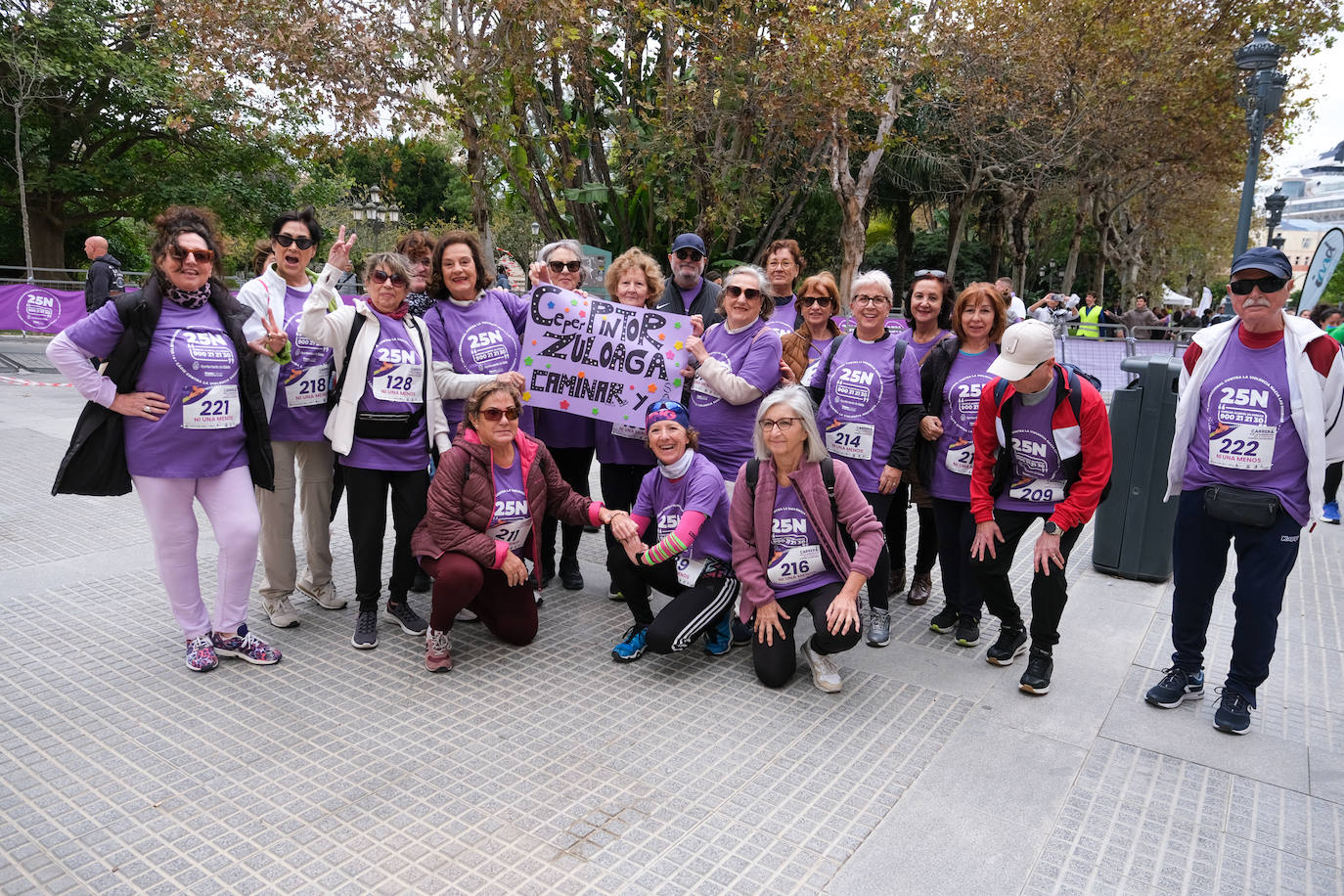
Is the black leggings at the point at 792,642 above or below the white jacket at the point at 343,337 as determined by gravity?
below

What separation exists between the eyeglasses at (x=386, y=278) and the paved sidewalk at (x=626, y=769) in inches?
72.8

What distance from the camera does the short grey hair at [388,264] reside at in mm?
4406

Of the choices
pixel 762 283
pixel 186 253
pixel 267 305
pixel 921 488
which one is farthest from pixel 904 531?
pixel 186 253

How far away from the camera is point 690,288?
558 cm

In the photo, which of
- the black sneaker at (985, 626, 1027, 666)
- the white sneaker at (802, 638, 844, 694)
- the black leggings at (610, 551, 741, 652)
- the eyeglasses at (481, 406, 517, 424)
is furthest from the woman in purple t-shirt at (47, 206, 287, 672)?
the black sneaker at (985, 626, 1027, 666)

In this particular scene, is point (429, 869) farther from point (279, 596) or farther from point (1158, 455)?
point (1158, 455)

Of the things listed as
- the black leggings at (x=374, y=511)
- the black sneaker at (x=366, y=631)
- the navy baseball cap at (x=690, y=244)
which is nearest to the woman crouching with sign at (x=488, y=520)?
the black leggings at (x=374, y=511)

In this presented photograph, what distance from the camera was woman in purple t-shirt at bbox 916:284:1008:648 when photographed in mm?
4613

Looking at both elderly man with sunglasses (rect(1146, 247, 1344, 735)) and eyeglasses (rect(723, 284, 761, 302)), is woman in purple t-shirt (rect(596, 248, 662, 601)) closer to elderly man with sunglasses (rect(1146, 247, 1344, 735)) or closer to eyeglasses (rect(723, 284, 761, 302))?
eyeglasses (rect(723, 284, 761, 302))

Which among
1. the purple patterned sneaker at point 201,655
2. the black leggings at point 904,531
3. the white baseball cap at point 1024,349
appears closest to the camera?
the white baseball cap at point 1024,349

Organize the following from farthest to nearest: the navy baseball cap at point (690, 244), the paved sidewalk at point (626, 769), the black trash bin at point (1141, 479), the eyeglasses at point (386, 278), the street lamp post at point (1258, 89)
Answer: the street lamp post at point (1258, 89)
the black trash bin at point (1141, 479)
the navy baseball cap at point (690, 244)
the eyeglasses at point (386, 278)
the paved sidewalk at point (626, 769)

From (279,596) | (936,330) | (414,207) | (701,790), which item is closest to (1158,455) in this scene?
(936,330)

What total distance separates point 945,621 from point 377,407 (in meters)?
3.28

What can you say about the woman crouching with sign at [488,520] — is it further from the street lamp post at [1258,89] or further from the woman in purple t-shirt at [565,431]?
the street lamp post at [1258,89]
